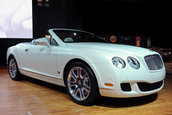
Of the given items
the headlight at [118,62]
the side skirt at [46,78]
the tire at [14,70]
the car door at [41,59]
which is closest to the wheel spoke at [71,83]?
Result: the side skirt at [46,78]

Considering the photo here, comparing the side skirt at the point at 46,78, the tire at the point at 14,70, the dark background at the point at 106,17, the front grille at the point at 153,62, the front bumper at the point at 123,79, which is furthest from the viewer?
the dark background at the point at 106,17

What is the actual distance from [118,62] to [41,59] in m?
1.52

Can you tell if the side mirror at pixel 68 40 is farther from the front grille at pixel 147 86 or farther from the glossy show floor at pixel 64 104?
the front grille at pixel 147 86

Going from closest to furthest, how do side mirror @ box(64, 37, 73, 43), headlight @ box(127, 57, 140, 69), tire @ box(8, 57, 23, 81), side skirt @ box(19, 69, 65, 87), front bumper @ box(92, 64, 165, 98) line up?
1. front bumper @ box(92, 64, 165, 98)
2. headlight @ box(127, 57, 140, 69)
3. side skirt @ box(19, 69, 65, 87)
4. side mirror @ box(64, 37, 73, 43)
5. tire @ box(8, 57, 23, 81)

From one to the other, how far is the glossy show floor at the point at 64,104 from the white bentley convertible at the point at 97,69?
0.67 ft

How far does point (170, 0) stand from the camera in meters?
10.7

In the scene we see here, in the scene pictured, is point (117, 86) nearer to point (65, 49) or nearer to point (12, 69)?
point (65, 49)

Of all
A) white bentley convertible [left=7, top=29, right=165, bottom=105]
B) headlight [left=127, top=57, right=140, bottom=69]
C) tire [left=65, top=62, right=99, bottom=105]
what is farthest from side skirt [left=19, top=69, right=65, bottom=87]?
headlight [left=127, top=57, right=140, bottom=69]

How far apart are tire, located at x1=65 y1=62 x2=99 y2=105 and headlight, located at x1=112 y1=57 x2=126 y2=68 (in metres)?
0.33

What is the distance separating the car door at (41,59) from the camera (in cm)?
312

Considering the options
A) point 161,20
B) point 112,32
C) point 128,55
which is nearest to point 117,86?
point 128,55

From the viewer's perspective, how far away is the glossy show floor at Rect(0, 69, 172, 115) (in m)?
2.44

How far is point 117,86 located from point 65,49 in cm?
103

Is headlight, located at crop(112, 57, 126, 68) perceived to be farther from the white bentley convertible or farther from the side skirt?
the side skirt
